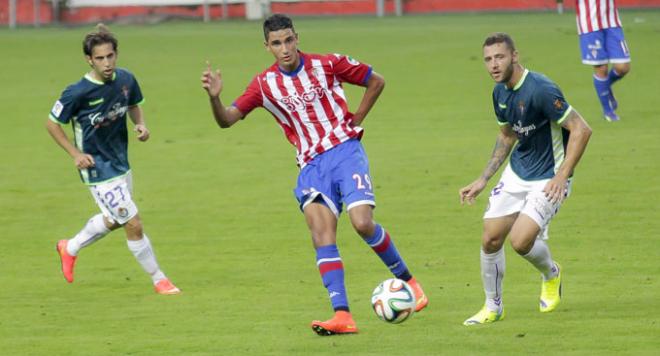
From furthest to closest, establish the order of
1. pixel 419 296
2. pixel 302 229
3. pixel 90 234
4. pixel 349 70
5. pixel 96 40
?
pixel 302 229
pixel 90 234
pixel 96 40
pixel 349 70
pixel 419 296

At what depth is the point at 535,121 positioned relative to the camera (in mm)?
9430

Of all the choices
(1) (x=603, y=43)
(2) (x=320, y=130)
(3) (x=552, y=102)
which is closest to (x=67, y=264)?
(2) (x=320, y=130)

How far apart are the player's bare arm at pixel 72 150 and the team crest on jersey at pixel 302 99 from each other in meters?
1.93

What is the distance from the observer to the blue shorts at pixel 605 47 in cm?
1911

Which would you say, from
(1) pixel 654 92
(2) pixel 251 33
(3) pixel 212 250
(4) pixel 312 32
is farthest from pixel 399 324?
(2) pixel 251 33

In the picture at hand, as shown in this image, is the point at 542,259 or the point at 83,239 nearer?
the point at 542,259

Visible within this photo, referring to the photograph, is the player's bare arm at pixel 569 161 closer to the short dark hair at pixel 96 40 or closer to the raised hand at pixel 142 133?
the raised hand at pixel 142 133

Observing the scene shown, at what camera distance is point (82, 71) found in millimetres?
28344

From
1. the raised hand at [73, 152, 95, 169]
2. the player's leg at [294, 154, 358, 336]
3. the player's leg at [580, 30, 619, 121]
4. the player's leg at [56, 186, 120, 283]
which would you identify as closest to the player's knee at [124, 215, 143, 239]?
the player's leg at [56, 186, 120, 283]

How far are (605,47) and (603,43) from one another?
80 millimetres

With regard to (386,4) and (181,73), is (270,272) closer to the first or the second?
(181,73)

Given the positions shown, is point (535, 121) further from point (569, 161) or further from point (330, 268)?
point (330, 268)

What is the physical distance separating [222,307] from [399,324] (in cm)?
165

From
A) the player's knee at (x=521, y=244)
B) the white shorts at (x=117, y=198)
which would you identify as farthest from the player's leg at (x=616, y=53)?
the player's knee at (x=521, y=244)
